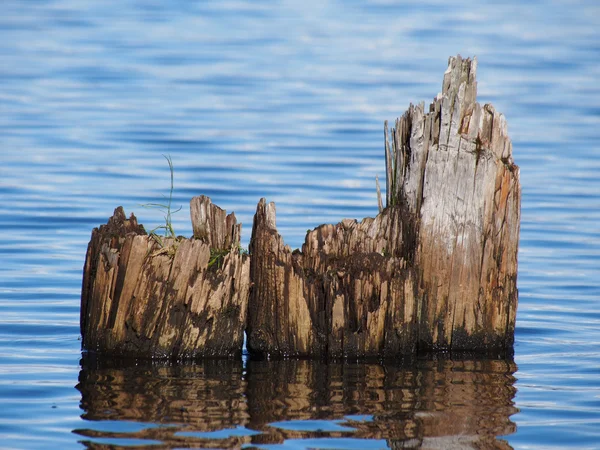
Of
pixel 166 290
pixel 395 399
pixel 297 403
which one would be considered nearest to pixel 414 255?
pixel 395 399

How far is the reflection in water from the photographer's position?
598cm

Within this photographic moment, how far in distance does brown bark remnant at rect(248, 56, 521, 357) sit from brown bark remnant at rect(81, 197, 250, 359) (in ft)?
0.73

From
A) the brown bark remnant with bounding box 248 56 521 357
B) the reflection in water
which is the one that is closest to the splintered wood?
the brown bark remnant with bounding box 248 56 521 357

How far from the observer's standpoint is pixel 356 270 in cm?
710

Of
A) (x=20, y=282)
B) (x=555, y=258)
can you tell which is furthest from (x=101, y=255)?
(x=555, y=258)

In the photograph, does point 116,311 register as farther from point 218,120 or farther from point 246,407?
A: point 218,120

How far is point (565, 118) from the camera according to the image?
71.1 feet

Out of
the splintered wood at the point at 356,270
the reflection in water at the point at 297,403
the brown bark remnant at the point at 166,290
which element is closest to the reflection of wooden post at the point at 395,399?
the reflection in water at the point at 297,403

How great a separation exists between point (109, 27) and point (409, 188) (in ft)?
101

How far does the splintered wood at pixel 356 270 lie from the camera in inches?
277

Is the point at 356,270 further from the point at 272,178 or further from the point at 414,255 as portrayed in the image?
the point at 272,178

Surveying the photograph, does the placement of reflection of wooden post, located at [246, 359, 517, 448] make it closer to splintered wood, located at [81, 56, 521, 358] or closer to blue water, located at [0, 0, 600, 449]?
blue water, located at [0, 0, 600, 449]

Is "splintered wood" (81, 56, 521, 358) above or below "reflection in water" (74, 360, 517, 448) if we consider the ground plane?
above

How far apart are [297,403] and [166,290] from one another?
1.15 m
